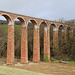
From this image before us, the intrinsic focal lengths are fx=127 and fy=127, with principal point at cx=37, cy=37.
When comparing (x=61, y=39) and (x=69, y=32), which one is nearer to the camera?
(x=61, y=39)

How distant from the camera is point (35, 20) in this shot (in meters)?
18.0

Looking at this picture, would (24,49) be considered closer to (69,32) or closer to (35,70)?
(35,70)

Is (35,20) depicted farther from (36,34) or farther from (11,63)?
(11,63)

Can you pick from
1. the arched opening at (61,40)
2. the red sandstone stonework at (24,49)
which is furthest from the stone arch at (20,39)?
the arched opening at (61,40)

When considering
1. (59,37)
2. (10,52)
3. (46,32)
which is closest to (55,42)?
(59,37)

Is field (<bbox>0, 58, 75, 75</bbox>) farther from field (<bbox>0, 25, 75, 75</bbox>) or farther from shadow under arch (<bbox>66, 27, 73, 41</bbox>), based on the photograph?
shadow under arch (<bbox>66, 27, 73, 41</bbox>)

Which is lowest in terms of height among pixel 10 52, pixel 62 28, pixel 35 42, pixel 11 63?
pixel 11 63

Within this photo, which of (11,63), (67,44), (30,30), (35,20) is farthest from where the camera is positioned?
(30,30)

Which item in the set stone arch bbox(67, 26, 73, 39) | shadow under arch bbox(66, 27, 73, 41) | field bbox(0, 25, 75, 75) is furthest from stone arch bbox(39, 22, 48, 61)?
field bbox(0, 25, 75, 75)

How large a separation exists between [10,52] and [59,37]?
1235 centimetres

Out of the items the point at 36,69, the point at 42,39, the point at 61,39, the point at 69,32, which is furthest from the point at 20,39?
the point at 36,69

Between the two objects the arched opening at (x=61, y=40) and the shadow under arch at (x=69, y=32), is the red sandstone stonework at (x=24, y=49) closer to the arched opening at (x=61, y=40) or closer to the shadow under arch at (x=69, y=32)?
the arched opening at (x=61, y=40)

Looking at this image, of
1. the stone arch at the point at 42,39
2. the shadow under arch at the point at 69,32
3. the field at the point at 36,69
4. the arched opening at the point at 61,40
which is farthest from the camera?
the shadow under arch at the point at 69,32

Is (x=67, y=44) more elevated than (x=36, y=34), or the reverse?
(x=36, y=34)
